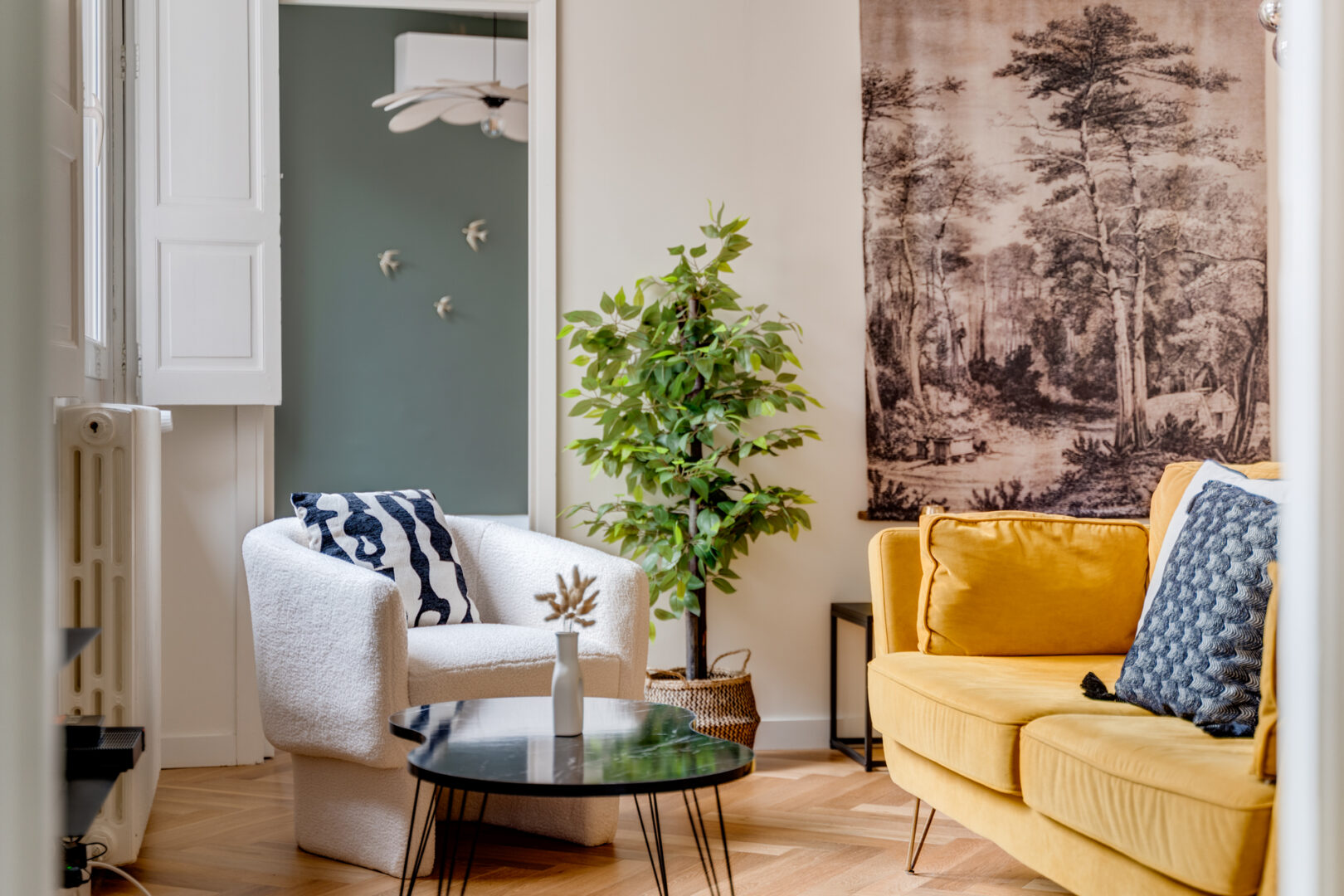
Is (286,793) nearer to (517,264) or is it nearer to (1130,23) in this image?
(517,264)

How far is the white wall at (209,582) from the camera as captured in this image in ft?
11.2

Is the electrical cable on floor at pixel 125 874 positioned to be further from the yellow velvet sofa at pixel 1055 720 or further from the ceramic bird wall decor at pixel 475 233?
the ceramic bird wall decor at pixel 475 233

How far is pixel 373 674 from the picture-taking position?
2.37 metres

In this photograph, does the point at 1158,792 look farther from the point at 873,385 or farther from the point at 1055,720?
the point at 873,385

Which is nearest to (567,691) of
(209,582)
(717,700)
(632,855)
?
(632,855)

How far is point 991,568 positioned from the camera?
8.43ft

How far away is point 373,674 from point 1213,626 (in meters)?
1.54

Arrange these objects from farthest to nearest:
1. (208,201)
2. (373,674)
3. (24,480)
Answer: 1. (208,201)
2. (373,674)
3. (24,480)

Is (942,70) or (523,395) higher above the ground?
(942,70)

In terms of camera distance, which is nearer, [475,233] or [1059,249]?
[1059,249]

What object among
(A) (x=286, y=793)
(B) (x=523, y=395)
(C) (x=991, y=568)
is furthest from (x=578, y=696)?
(B) (x=523, y=395)

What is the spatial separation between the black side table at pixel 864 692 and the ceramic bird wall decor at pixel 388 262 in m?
2.26

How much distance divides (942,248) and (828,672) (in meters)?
1.38

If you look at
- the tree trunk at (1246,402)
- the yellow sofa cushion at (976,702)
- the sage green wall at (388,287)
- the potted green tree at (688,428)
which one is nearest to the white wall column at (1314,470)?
the yellow sofa cushion at (976,702)
